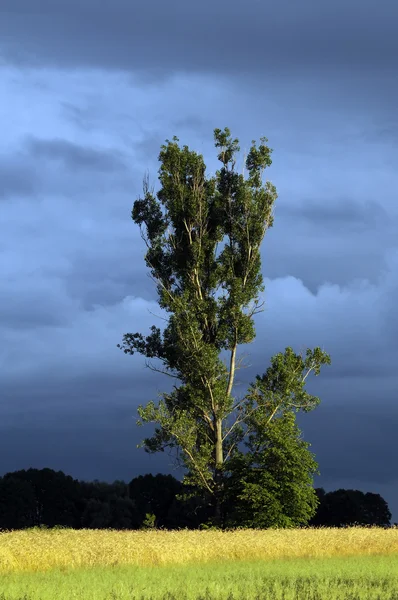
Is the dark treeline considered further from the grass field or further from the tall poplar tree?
the grass field

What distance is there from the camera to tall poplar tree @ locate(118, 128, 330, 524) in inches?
1699

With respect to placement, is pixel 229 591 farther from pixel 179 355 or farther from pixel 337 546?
pixel 179 355

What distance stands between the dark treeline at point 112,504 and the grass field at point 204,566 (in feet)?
173

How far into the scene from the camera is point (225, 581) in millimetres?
19359

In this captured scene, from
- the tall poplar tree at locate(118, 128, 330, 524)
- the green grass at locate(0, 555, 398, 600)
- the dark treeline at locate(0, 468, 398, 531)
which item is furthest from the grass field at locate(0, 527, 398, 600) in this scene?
the dark treeline at locate(0, 468, 398, 531)

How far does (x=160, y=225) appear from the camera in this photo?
4703cm

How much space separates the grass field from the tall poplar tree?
11.8 meters

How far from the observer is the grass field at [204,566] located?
16578mm

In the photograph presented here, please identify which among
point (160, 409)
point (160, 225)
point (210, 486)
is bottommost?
point (210, 486)

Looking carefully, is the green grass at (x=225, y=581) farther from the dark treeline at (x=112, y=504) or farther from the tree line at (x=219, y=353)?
the dark treeline at (x=112, y=504)

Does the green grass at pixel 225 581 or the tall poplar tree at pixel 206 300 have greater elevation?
the tall poplar tree at pixel 206 300

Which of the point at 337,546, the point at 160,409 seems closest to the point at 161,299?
the point at 160,409

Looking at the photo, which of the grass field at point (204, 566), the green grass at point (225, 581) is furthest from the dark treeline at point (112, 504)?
the green grass at point (225, 581)

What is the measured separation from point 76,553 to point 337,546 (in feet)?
33.1
